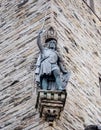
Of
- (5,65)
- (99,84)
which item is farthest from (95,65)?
(5,65)

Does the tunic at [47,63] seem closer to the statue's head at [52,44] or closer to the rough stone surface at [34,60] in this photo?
the statue's head at [52,44]

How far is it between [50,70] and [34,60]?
3.64ft

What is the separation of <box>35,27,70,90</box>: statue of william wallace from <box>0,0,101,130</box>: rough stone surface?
1.62 ft

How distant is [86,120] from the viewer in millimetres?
9094

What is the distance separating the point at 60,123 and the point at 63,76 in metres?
0.75

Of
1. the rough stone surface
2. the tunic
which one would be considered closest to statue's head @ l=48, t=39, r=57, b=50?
the tunic

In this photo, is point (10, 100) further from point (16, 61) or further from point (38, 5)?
point (38, 5)

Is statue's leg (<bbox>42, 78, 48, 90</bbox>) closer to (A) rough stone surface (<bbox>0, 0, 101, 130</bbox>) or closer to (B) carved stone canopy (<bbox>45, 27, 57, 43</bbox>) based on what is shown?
(A) rough stone surface (<bbox>0, 0, 101, 130</bbox>)

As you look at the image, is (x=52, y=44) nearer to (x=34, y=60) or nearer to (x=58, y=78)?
(x=34, y=60)

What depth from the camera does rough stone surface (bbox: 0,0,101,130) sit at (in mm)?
8664

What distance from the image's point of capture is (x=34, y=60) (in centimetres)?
Result: 936

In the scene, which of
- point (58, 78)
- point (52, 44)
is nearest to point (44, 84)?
point (58, 78)

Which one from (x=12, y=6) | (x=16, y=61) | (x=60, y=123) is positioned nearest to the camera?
(x=60, y=123)

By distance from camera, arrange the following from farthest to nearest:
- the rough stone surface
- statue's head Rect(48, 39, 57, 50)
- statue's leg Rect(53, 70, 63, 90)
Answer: statue's head Rect(48, 39, 57, 50) → the rough stone surface → statue's leg Rect(53, 70, 63, 90)
